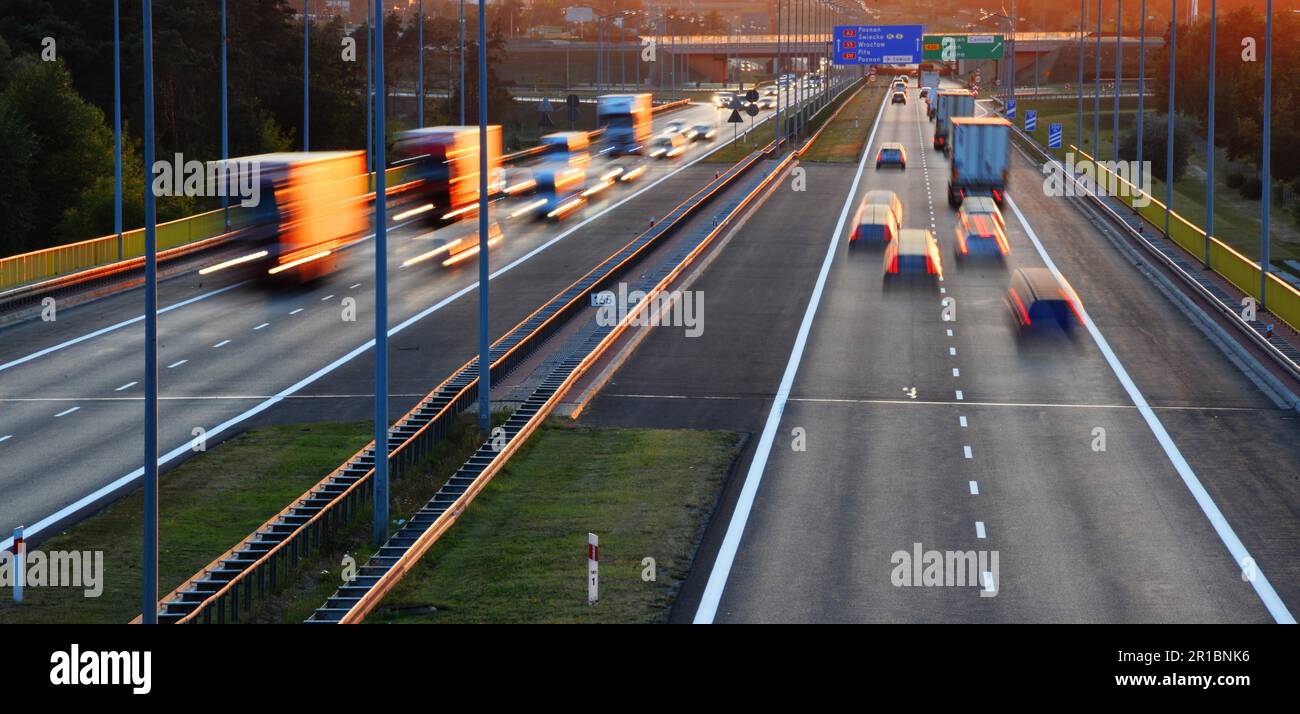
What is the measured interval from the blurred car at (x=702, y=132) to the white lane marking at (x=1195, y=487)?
8310 cm

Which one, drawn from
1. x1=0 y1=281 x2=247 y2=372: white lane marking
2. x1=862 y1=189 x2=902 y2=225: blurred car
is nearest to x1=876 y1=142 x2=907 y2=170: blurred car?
x1=862 y1=189 x2=902 y2=225: blurred car

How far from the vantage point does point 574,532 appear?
28859 millimetres

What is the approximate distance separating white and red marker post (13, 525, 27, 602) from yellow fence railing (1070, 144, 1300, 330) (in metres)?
33.8

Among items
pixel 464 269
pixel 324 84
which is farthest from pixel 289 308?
pixel 324 84

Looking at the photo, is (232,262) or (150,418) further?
(232,262)

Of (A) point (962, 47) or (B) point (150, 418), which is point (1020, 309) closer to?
(B) point (150, 418)

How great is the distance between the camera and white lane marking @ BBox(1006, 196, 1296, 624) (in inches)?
977

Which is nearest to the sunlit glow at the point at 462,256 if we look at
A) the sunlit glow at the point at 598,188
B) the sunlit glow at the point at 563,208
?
the sunlit glow at the point at 563,208

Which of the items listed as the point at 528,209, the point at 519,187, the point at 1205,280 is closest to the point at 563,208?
the point at 528,209

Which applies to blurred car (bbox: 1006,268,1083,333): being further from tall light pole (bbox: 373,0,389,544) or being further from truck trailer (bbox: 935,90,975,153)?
truck trailer (bbox: 935,90,975,153)

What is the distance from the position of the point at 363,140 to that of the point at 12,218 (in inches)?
1488

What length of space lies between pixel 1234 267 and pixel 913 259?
1021 centimetres

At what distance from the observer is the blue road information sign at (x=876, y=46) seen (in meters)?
158

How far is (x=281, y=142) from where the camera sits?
104m
